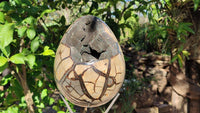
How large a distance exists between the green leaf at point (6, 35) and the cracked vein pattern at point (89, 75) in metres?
0.25

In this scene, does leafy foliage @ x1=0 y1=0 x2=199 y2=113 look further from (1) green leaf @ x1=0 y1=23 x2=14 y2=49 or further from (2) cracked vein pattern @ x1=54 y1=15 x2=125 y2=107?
(2) cracked vein pattern @ x1=54 y1=15 x2=125 y2=107

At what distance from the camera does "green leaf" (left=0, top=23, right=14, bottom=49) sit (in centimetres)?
81

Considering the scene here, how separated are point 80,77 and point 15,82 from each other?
93cm

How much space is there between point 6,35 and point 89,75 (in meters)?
0.49

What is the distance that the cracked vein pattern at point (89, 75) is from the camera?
0.71 m

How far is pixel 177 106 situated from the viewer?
2.26 m

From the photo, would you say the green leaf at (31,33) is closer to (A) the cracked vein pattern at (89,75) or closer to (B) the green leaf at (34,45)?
(B) the green leaf at (34,45)

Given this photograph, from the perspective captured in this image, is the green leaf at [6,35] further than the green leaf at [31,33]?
No

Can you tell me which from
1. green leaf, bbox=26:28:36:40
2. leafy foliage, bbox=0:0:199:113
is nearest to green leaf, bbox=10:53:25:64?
leafy foliage, bbox=0:0:199:113

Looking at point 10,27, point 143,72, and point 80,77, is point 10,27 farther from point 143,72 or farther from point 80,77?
point 143,72

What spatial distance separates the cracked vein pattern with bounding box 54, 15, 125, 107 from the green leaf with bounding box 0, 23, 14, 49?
25 cm

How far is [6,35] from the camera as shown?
82 cm

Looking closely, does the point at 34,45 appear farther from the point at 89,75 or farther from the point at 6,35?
the point at 89,75

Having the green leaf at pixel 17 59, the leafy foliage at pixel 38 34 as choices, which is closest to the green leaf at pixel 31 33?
the leafy foliage at pixel 38 34
